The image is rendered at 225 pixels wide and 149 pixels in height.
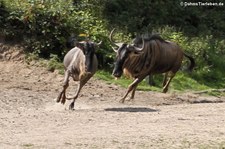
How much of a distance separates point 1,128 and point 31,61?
8.75 metres

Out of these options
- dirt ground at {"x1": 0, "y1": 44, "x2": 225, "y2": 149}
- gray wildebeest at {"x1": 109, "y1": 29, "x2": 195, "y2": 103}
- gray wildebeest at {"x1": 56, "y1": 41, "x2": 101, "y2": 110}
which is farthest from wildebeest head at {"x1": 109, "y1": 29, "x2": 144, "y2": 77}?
gray wildebeest at {"x1": 56, "y1": 41, "x2": 101, "y2": 110}

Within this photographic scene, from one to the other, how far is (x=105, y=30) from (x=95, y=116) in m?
9.20

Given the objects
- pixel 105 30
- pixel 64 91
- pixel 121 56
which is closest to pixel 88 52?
pixel 64 91

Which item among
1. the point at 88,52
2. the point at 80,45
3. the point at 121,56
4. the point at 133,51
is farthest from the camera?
the point at 133,51

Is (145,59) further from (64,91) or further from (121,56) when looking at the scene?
(64,91)

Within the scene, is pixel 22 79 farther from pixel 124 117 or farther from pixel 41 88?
pixel 124 117

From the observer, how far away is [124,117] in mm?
14742

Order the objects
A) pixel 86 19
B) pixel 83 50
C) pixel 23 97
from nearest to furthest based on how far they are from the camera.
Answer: pixel 83 50 → pixel 23 97 → pixel 86 19

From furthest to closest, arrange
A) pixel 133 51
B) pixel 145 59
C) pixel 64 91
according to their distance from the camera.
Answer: pixel 145 59, pixel 133 51, pixel 64 91

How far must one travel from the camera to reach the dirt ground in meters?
11.5

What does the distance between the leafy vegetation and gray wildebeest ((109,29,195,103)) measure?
1.25 m

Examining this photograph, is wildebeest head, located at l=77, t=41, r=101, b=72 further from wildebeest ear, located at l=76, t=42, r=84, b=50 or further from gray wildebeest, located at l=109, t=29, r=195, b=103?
gray wildebeest, located at l=109, t=29, r=195, b=103

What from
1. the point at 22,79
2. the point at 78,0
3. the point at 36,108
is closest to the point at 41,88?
the point at 22,79

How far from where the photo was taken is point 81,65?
54.5 ft
